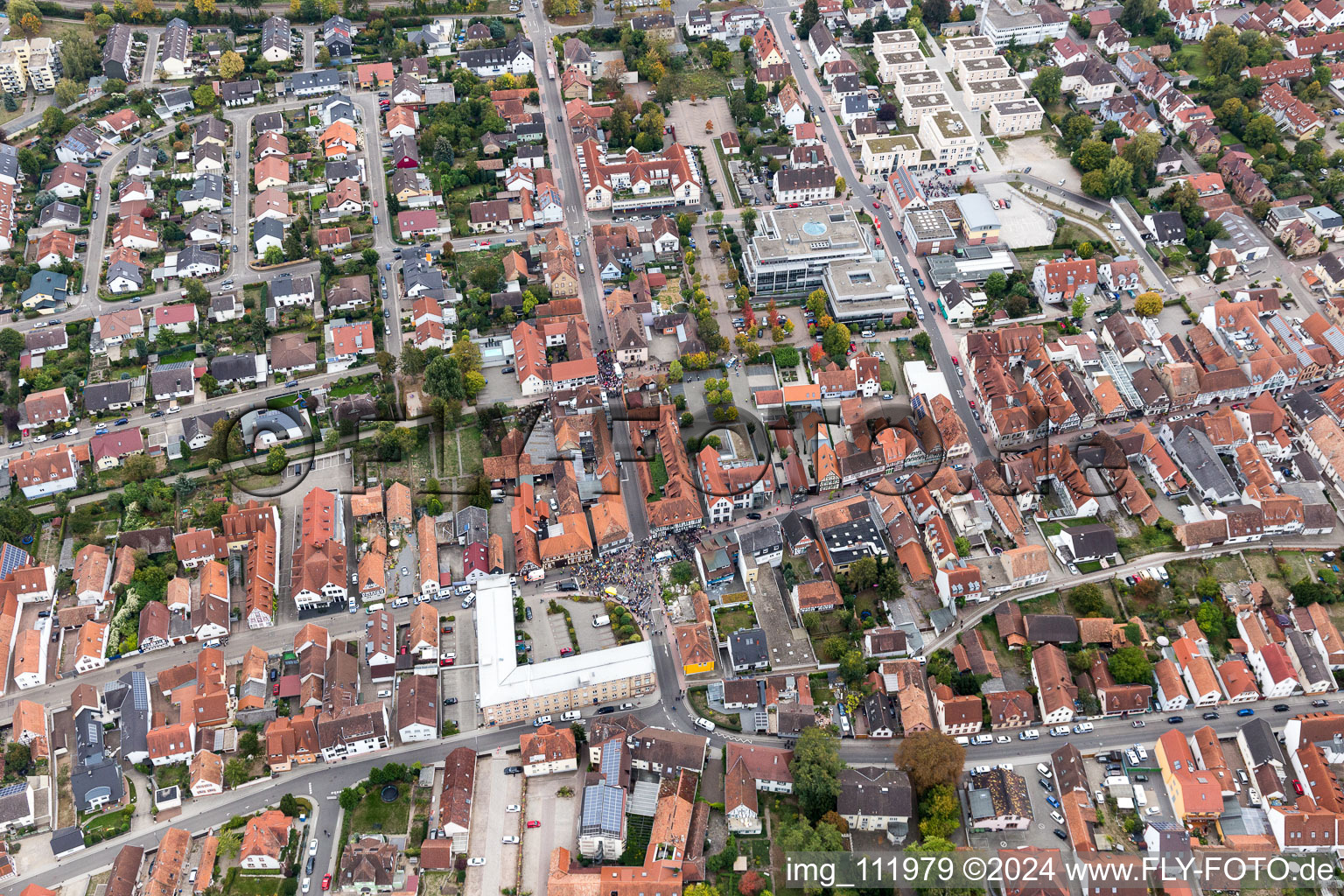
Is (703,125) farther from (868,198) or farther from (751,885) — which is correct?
(751,885)

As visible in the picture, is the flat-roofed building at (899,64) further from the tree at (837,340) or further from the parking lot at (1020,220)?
the tree at (837,340)

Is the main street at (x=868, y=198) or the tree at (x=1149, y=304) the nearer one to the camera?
the main street at (x=868, y=198)

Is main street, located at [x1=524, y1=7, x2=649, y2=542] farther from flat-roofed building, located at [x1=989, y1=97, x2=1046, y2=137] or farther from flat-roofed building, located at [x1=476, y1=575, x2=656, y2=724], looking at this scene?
flat-roofed building, located at [x1=989, y1=97, x2=1046, y2=137]

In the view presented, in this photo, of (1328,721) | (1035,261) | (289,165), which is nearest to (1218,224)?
(1035,261)

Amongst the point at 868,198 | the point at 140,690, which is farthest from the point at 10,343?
the point at 868,198

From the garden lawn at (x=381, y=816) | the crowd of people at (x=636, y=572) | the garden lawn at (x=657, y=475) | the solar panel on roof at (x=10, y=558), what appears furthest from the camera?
the garden lawn at (x=657, y=475)

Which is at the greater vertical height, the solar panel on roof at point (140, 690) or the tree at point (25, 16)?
the tree at point (25, 16)

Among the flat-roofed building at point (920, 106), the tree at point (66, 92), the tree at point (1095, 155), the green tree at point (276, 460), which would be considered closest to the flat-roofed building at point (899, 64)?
the flat-roofed building at point (920, 106)

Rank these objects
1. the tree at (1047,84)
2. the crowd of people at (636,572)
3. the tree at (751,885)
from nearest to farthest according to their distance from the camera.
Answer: the tree at (751,885)
the crowd of people at (636,572)
the tree at (1047,84)

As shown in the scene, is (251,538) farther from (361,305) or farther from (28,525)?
(361,305)
